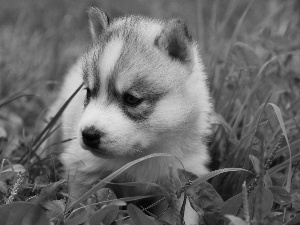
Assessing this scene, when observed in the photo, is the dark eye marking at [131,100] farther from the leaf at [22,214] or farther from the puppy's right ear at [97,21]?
the leaf at [22,214]

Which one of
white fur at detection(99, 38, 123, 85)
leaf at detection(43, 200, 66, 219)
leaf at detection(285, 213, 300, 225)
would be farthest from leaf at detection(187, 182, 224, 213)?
white fur at detection(99, 38, 123, 85)

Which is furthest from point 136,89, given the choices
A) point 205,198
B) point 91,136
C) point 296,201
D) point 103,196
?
point 296,201

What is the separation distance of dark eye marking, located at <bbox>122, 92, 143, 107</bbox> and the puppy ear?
43 centimetres

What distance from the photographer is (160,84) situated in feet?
11.7

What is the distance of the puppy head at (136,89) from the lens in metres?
3.39

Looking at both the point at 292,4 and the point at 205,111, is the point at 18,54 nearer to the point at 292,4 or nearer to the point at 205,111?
the point at 205,111

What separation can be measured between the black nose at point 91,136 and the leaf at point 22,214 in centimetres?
62

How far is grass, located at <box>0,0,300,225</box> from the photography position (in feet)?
10.5

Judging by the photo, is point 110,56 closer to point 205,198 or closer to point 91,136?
point 91,136

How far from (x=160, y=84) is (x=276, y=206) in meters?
1.12

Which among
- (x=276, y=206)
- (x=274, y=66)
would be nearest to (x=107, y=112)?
(x=276, y=206)

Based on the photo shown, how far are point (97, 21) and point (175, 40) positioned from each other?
72cm

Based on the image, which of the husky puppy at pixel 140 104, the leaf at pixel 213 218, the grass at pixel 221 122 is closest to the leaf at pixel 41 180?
the grass at pixel 221 122

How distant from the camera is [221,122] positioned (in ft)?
14.3
